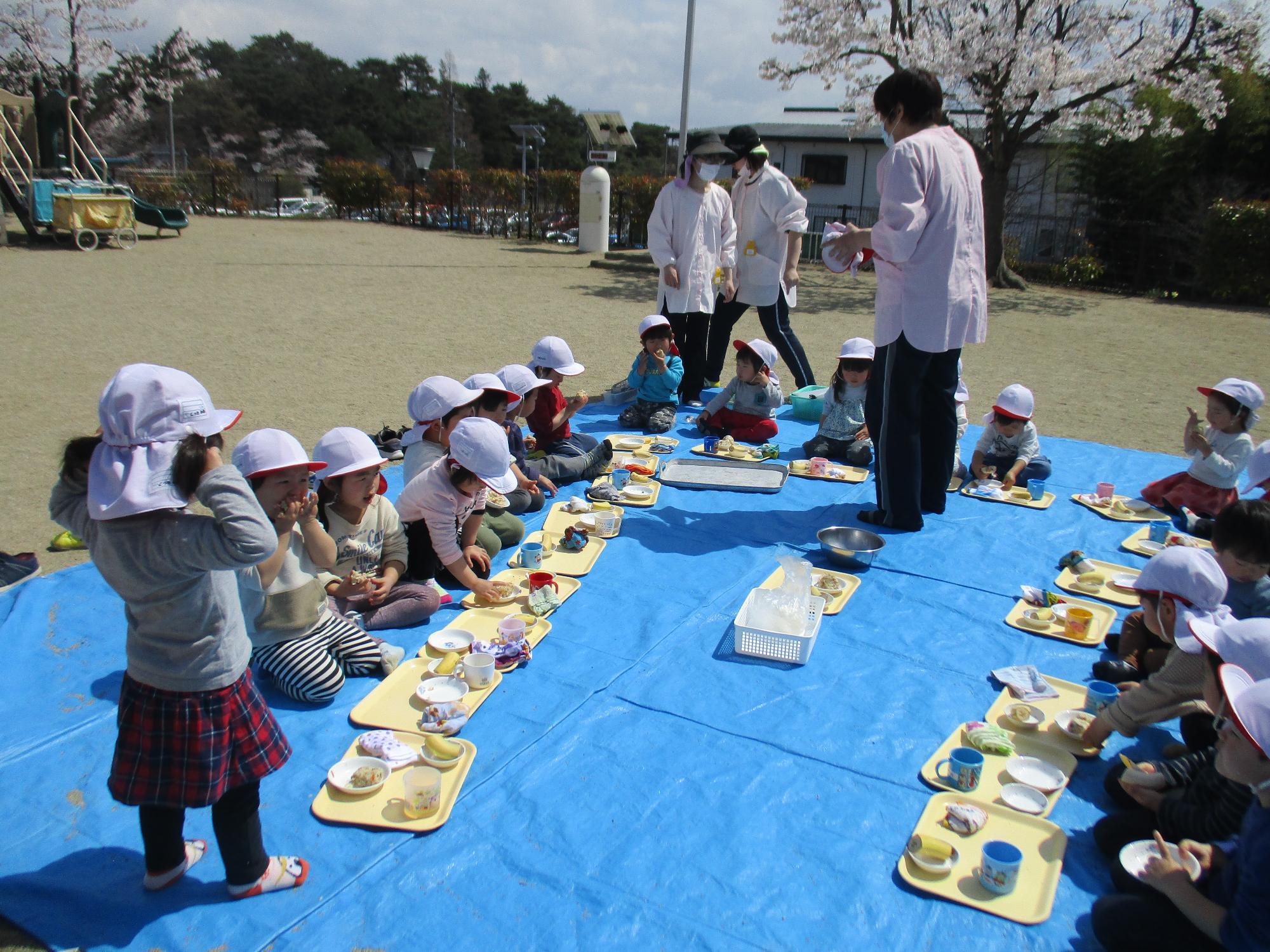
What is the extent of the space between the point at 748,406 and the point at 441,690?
12.3ft

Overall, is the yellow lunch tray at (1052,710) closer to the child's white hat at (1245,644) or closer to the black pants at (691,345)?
the child's white hat at (1245,644)

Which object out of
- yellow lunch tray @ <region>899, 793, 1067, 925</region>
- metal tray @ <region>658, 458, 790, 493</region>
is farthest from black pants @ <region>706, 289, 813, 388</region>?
yellow lunch tray @ <region>899, 793, 1067, 925</region>

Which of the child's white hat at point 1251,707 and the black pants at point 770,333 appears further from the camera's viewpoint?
the black pants at point 770,333

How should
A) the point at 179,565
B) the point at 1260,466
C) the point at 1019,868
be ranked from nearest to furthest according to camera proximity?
the point at 179,565, the point at 1019,868, the point at 1260,466

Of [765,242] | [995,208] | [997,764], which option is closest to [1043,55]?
[995,208]

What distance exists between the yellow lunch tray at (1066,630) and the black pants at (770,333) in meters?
3.59

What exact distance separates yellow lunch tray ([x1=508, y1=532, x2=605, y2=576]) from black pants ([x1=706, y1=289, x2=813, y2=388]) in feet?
10.3

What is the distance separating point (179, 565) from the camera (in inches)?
74.5

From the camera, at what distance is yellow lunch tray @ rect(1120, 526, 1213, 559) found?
434 cm

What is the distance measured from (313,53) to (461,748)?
6542 centimetres

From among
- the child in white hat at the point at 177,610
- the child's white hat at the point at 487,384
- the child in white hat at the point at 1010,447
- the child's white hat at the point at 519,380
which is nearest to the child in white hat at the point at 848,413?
the child in white hat at the point at 1010,447

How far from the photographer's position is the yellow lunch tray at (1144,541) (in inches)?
171

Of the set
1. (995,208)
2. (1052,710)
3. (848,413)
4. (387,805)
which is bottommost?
(387,805)

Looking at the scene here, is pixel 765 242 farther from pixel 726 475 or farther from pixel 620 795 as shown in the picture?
pixel 620 795
